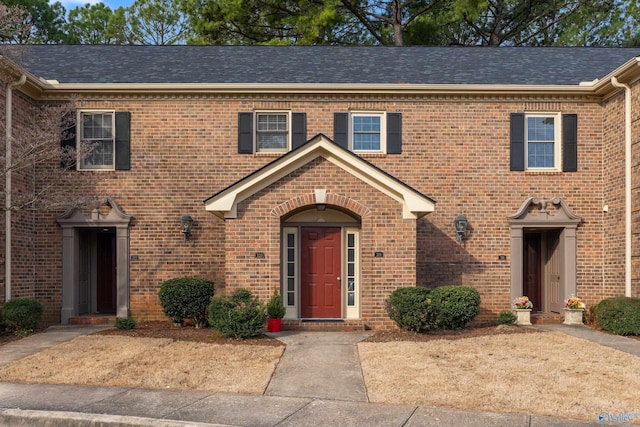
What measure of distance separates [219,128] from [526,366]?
861cm

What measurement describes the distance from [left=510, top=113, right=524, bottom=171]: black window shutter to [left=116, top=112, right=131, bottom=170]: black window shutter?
29.0ft

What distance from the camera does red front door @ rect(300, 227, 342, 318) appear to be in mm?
13469

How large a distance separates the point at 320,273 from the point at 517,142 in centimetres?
551

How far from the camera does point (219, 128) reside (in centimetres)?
1447

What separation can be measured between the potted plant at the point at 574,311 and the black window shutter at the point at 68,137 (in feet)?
37.6

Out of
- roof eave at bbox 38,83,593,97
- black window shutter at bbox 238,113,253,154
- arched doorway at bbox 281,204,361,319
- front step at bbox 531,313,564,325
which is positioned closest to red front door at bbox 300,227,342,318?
arched doorway at bbox 281,204,361,319

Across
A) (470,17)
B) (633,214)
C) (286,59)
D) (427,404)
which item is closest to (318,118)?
(286,59)

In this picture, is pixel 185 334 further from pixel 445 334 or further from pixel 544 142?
pixel 544 142

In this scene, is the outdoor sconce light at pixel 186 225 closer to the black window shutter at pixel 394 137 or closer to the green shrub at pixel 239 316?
the green shrub at pixel 239 316

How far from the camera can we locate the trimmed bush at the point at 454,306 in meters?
11.8

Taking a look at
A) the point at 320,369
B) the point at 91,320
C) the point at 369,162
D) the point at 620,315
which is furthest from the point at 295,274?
the point at 620,315

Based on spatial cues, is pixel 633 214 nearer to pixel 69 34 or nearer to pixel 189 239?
pixel 189 239

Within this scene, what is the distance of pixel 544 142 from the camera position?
14.7 m

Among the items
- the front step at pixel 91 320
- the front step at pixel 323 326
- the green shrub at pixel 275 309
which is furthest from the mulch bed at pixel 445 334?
the front step at pixel 91 320
